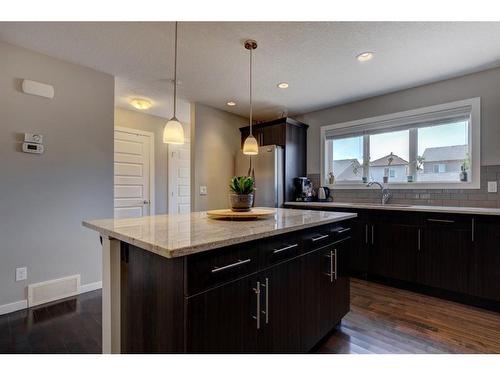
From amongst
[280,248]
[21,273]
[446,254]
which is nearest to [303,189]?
[446,254]

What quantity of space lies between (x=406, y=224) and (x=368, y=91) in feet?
5.90

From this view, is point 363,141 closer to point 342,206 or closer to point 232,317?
point 342,206

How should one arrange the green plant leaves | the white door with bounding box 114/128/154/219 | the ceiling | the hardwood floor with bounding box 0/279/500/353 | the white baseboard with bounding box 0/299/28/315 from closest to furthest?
the hardwood floor with bounding box 0/279/500/353 < the green plant leaves < the ceiling < the white baseboard with bounding box 0/299/28/315 < the white door with bounding box 114/128/154/219

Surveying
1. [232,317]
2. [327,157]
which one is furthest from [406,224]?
[232,317]

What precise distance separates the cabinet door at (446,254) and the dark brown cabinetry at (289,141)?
1.96m

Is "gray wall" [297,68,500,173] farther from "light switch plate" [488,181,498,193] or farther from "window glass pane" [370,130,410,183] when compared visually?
"window glass pane" [370,130,410,183]

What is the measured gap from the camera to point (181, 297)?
1.01 meters

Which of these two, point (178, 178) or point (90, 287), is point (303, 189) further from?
point (90, 287)

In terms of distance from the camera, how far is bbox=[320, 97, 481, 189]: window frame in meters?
2.85

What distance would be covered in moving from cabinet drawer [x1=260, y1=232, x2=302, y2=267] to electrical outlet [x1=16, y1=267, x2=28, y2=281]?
2470 millimetres

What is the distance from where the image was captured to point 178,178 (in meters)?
4.98

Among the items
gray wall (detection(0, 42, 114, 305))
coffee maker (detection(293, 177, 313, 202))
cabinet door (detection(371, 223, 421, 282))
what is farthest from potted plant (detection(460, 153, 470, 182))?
gray wall (detection(0, 42, 114, 305))

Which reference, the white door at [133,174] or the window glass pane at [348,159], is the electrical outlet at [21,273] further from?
the window glass pane at [348,159]
